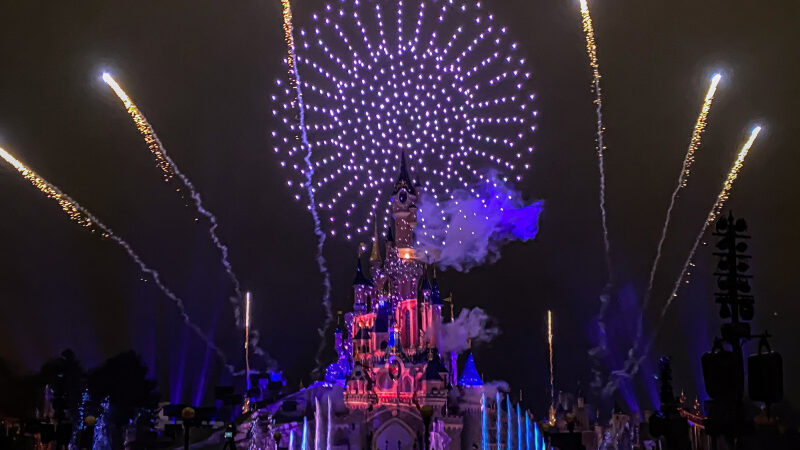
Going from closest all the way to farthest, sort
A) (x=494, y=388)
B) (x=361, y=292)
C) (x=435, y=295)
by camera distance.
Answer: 1. (x=494, y=388)
2. (x=435, y=295)
3. (x=361, y=292)

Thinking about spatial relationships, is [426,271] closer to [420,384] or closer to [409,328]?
[409,328]

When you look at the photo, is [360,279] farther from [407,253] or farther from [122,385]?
[122,385]

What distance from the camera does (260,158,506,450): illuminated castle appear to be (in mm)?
58219

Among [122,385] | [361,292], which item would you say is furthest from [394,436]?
[122,385]

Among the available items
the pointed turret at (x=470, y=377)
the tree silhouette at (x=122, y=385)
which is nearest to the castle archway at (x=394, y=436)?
the pointed turret at (x=470, y=377)

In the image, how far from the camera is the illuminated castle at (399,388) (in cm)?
5822

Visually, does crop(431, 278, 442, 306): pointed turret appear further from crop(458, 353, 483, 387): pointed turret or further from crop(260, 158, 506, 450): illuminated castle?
crop(458, 353, 483, 387): pointed turret

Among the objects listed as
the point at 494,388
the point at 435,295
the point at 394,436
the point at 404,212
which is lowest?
the point at 394,436

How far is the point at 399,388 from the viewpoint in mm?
59875

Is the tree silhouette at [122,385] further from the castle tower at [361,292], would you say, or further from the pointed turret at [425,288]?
the pointed turret at [425,288]

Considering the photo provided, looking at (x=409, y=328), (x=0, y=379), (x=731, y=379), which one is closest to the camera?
(x=731, y=379)

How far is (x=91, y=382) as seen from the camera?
204 ft

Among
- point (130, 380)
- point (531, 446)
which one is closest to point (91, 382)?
point (130, 380)

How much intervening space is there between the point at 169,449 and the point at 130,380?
9111 mm
